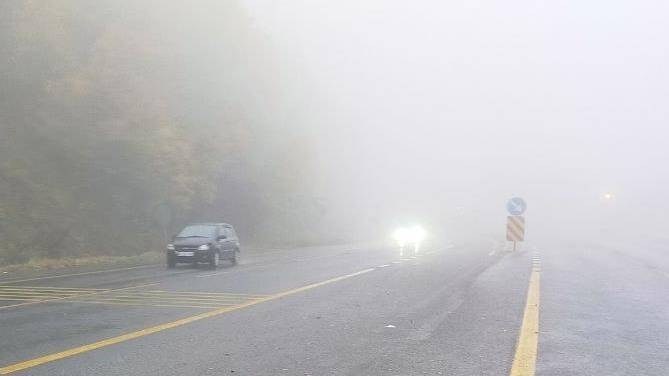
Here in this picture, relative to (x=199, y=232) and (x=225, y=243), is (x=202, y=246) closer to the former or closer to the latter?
(x=199, y=232)

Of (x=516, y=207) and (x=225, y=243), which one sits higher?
(x=516, y=207)

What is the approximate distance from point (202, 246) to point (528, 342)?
15108 millimetres

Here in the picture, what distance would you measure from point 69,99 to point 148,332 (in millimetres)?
23060

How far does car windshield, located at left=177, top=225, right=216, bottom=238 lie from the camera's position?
75.6ft

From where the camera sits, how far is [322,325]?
9.88 metres

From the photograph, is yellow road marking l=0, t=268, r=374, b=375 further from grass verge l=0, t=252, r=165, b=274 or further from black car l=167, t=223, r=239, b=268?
grass verge l=0, t=252, r=165, b=274

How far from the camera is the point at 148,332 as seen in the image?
8.96 meters

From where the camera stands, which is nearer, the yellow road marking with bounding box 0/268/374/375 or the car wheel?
the yellow road marking with bounding box 0/268/374/375

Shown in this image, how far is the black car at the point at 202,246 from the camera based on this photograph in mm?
22156

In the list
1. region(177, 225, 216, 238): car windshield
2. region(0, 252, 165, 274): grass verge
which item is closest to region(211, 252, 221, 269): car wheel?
region(177, 225, 216, 238): car windshield

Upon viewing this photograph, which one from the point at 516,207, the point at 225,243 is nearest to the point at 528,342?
the point at 225,243

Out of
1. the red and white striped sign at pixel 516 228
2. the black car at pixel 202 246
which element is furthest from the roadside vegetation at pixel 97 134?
the red and white striped sign at pixel 516 228

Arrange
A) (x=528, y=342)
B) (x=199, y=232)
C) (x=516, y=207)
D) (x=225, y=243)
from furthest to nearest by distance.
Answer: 1. (x=516, y=207)
2. (x=225, y=243)
3. (x=199, y=232)
4. (x=528, y=342)

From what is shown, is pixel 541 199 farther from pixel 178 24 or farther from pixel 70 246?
pixel 70 246
